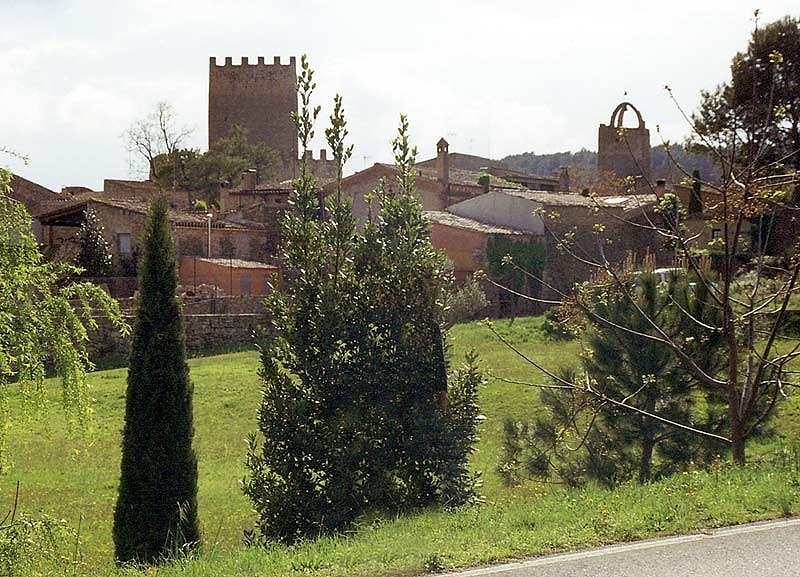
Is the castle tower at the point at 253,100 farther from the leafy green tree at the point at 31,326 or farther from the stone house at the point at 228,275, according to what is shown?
the leafy green tree at the point at 31,326

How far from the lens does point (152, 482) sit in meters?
11.6

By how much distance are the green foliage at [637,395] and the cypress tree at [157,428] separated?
164 inches

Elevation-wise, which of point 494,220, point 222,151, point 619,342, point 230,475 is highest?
point 222,151

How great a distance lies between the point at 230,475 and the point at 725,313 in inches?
420

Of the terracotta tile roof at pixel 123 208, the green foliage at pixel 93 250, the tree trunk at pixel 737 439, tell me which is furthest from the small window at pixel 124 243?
the tree trunk at pixel 737 439

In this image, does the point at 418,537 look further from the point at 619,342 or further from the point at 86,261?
the point at 86,261

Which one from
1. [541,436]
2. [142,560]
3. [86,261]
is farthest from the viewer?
[86,261]

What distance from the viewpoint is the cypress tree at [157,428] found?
37.9 feet

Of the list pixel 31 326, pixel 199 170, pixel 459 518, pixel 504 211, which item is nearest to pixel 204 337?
pixel 504 211

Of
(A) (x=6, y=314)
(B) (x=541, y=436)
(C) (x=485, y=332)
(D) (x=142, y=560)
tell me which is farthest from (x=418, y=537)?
(C) (x=485, y=332)

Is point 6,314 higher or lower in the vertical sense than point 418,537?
higher

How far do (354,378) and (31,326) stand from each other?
3808 mm

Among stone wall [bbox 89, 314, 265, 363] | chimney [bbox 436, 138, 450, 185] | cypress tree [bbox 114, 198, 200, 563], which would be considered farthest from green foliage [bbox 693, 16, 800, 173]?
chimney [bbox 436, 138, 450, 185]

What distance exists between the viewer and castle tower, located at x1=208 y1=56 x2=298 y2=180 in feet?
287
